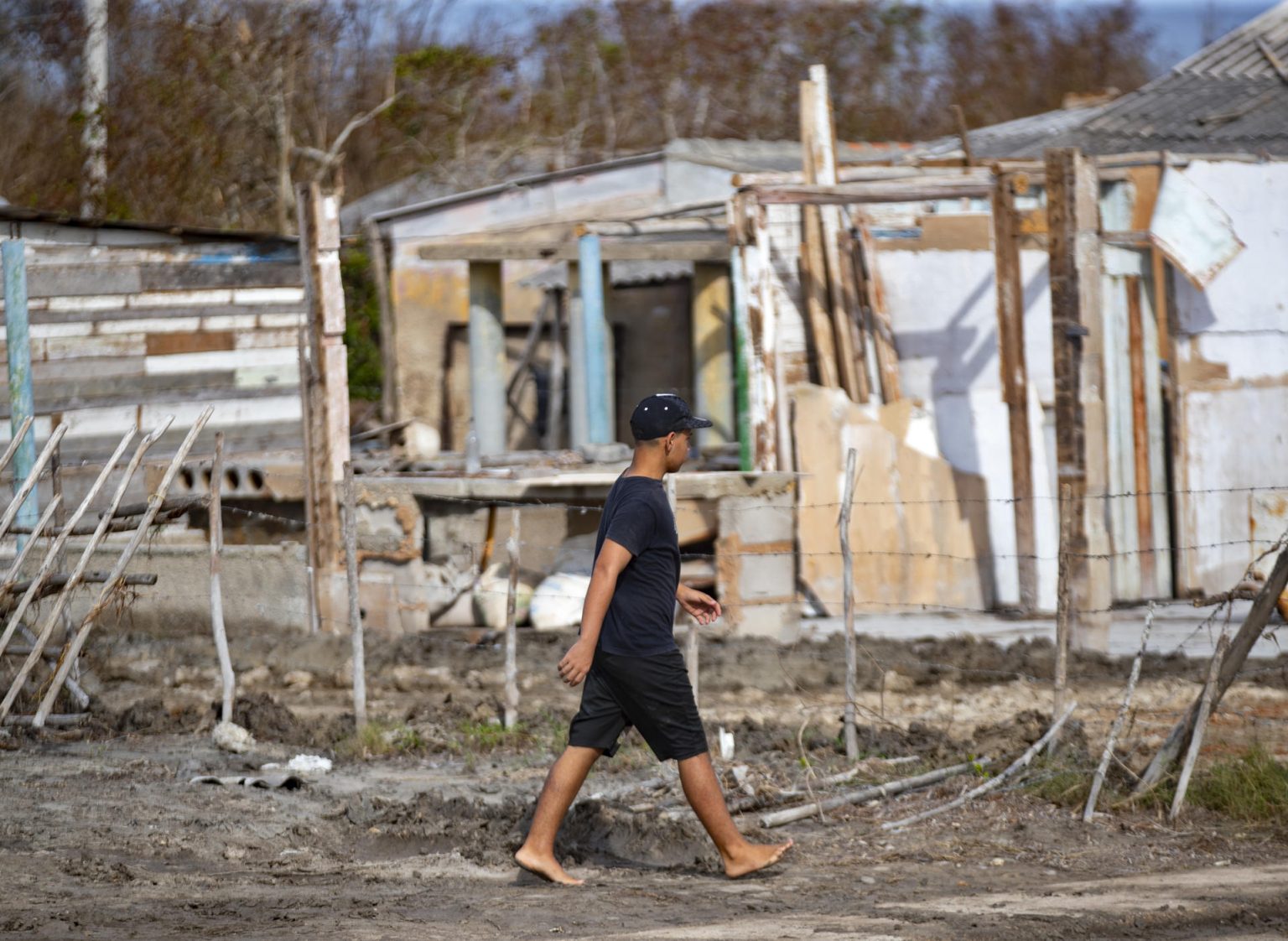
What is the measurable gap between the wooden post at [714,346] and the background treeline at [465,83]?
21.4ft

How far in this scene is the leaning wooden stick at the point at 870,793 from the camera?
5855 mm

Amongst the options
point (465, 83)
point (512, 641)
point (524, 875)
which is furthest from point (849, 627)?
point (465, 83)

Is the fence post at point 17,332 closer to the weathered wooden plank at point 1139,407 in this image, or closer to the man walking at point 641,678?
the man walking at point 641,678

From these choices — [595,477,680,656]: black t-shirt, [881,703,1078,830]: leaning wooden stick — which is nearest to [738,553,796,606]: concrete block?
[881,703,1078,830]: leaning wooden stick

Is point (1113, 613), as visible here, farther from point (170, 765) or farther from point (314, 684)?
point (170, 765)

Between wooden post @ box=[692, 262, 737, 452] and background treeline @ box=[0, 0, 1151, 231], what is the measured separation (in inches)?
256

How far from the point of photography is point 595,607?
482 cm

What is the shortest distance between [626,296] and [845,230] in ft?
16.6

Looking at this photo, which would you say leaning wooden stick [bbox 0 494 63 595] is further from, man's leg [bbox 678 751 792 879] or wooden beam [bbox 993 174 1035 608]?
wooden beam [bbox 993 174 1035 608]

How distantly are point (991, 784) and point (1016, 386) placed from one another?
5234 mm

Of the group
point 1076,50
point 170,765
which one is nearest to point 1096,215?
point 170,765

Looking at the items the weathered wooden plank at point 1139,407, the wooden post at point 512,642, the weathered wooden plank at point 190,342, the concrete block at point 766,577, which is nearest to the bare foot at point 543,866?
the wooden post at point 512,642

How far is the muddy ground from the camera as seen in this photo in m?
4.48

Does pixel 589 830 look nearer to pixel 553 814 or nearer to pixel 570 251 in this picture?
pixel 553 814
